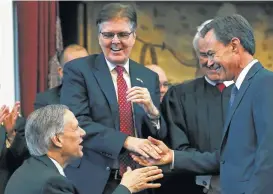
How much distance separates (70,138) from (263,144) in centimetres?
83

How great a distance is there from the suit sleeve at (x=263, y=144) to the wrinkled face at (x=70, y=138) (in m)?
0.77

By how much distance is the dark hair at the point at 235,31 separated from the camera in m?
2.83

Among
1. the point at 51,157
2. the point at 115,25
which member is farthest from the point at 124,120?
the point at 51,157

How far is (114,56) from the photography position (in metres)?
3.39

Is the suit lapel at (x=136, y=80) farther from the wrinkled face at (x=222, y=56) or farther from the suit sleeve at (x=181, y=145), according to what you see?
the wrinkled face at (x=222, y=56)

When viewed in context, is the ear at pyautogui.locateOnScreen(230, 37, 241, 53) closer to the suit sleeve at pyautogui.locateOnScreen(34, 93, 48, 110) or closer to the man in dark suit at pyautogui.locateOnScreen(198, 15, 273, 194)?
the man in dark suit at pyautogui.locateOnScreen(198, 15, 273, 194)

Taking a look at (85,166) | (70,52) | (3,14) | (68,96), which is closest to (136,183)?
(85,166)

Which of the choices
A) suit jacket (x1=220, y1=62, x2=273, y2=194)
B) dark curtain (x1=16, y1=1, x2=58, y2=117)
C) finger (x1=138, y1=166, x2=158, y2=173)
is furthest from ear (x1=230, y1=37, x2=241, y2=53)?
dark curtain (x1=16, y1=1, x2=58, y2=117)

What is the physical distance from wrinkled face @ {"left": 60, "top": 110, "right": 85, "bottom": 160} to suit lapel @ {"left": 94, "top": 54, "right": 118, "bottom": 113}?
346mm

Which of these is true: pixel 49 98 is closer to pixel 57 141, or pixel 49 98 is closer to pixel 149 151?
pixel 149 151

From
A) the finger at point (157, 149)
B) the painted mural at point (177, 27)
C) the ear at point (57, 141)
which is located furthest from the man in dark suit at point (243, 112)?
the painted mural at point (177, 27)

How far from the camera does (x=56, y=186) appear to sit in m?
2.70

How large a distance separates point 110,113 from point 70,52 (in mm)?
1108

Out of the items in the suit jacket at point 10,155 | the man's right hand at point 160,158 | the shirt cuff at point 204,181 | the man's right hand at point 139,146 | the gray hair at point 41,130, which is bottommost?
the shirt cuff at point 204,181
